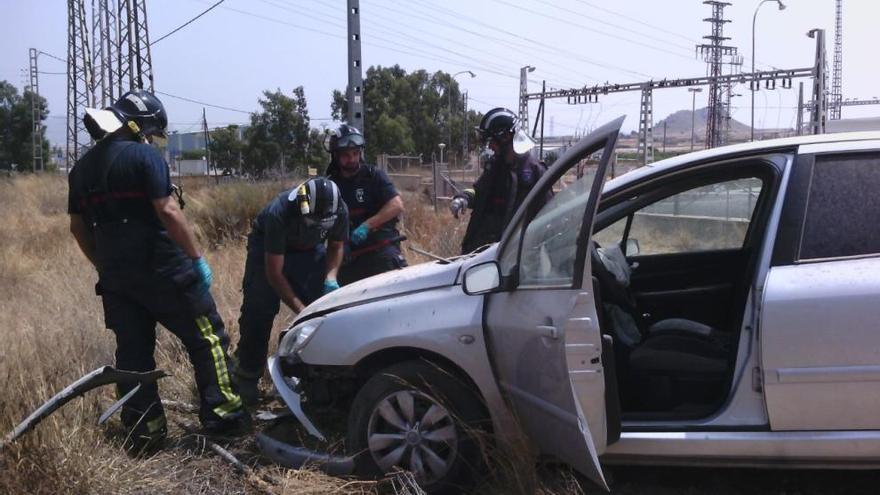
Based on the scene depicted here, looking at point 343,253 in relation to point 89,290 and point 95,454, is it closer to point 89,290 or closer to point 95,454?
point 95,454

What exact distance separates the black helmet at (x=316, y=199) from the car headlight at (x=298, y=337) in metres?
0.88

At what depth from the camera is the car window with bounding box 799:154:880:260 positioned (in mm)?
2896

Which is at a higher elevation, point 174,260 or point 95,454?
point 174,260

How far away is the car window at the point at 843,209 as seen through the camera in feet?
9.50

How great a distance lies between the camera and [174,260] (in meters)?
4.07

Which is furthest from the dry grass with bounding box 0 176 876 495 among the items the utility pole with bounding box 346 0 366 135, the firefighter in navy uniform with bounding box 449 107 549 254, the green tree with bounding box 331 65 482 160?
the green tree with bounding box 331 65 482 160

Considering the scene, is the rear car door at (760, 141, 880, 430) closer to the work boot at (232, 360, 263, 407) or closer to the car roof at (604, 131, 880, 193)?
the car roof at (604, 131, 880, 193)

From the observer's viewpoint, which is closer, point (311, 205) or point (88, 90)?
point (311, 205)

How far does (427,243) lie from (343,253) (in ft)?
15.9

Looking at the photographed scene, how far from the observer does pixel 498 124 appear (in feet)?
16.7

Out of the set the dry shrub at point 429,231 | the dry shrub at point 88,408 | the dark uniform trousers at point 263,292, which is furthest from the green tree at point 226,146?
the dark uniform trousers at point 263,292

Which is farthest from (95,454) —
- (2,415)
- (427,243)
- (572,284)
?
(427,243)

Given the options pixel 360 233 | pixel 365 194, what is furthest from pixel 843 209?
pixel 365 194

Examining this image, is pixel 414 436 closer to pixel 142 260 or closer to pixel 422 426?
pixel 422 426
